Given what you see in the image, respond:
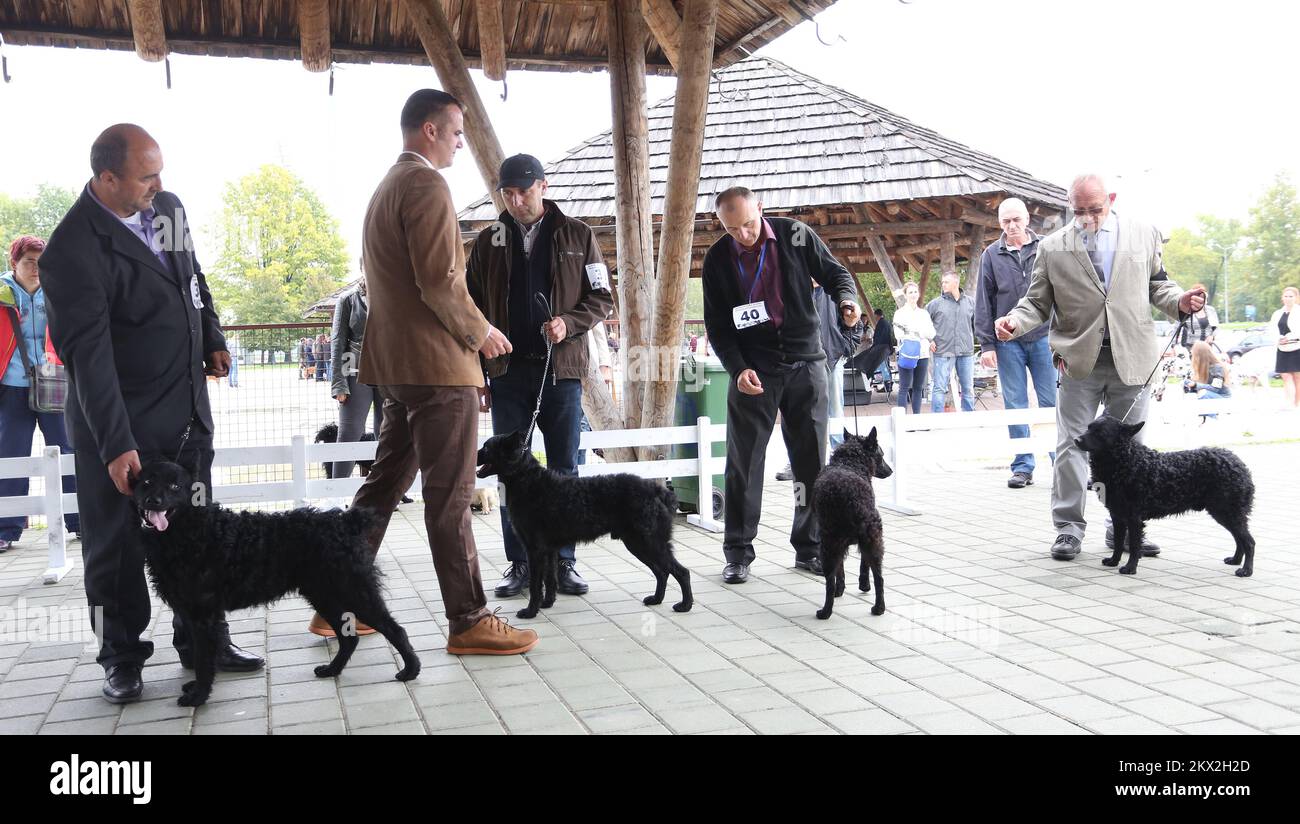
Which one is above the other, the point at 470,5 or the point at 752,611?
the point at 470,5

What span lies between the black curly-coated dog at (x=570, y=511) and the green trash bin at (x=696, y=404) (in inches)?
111

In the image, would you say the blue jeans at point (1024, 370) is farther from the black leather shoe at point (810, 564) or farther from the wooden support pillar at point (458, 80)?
the wooden support pillar at point (458, 80)

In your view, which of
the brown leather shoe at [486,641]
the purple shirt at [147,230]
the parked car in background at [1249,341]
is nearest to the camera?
the purple shirt at [147,230]

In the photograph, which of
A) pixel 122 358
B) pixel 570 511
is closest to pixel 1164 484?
pixel 570 511

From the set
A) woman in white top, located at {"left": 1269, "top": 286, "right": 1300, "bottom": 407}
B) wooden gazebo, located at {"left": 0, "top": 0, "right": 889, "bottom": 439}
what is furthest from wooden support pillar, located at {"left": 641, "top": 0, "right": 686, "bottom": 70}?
woman in white top, located at {"left": 1269, "top": 286, "right": 1300, "bottom": 407}

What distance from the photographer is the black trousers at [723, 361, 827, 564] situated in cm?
571

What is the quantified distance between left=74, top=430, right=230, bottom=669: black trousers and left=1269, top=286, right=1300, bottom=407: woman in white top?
1486 centimetres

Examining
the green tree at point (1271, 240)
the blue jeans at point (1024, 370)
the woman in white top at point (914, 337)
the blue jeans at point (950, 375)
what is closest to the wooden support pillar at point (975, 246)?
the woman in white top at point (914, 337)

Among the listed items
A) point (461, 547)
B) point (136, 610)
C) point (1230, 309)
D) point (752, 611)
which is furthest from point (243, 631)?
point (1230, 309)

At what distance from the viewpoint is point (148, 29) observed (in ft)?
21.4

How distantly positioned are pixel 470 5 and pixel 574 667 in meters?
5.59

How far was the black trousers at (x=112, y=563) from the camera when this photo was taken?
3.78 m
